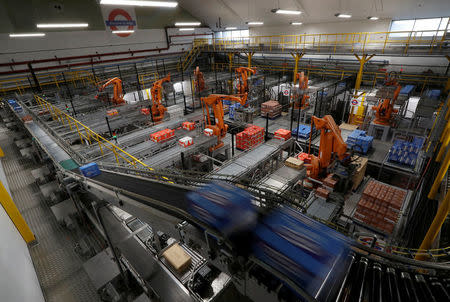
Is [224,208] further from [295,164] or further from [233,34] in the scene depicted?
[233,34]

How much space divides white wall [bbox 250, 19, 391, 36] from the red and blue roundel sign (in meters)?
13.7

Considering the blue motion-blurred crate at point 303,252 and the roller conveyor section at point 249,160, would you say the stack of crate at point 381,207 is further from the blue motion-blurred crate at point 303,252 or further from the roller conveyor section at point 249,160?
the blue motion-blurred crate at point 303,252

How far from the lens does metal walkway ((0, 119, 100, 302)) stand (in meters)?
4.78

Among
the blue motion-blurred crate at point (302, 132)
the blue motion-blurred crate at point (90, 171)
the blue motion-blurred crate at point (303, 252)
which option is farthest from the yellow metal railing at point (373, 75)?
the blue motion-blurred crate at point (90, 171)

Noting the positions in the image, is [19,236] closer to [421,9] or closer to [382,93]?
[382,93]

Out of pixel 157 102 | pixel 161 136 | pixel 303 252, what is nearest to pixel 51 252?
pixel 161 136

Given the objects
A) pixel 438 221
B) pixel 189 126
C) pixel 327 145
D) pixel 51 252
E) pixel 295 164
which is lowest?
pixel 51 252

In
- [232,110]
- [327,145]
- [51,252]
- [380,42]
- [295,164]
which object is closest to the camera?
[51,252]

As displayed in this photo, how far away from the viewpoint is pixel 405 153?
31.8ft

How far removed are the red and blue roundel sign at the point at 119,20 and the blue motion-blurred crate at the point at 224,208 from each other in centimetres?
2634

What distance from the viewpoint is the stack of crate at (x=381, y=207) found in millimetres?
6992

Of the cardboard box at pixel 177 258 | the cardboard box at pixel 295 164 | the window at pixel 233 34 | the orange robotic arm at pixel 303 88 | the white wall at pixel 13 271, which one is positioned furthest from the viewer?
the window at pixel 233 34

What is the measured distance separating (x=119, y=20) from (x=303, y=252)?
1106 inches

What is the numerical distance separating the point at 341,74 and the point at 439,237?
56.2 feet
